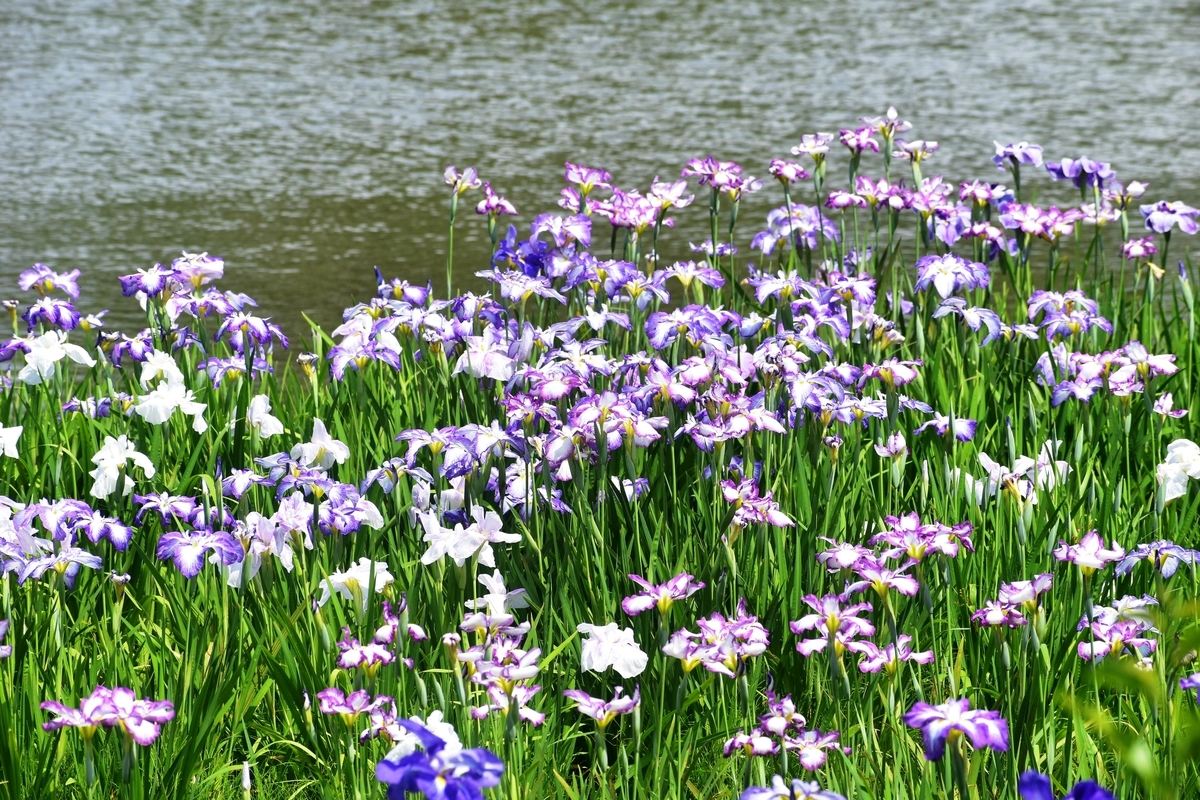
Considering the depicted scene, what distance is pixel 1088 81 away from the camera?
8414 millimetres

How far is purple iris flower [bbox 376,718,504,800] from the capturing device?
1259 millimetres

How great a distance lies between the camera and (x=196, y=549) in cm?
223

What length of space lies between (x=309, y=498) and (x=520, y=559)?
47 centimetres

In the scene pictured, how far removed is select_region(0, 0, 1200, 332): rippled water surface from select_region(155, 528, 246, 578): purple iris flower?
2.68 metres

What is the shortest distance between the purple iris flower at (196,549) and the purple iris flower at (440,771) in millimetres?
954

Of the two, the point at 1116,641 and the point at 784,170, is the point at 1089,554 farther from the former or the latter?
the point at 784,170

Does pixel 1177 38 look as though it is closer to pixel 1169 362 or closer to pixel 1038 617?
pixel 1169 362

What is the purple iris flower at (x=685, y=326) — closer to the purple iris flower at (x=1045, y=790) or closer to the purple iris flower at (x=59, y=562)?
the purple iris flower at (x=59, y=562)

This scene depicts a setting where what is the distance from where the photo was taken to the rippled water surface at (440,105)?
596cm

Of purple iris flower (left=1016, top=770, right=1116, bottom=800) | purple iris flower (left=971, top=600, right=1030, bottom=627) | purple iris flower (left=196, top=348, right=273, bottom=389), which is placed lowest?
purple iris flower (left=971, top=600, right=1030, bottom=627)

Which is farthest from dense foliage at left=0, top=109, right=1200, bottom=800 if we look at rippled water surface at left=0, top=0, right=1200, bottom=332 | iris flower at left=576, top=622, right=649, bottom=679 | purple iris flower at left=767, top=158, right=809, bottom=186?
rippled water surface at left=0, top=0, right=1200, bottom=332

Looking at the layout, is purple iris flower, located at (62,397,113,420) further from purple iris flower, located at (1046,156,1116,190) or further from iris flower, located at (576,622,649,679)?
purple iris flower, located at (1046,156,1116,190)

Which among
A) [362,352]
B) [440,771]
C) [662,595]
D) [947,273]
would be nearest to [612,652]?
[662,595]

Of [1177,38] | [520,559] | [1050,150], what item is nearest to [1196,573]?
[520,559]
